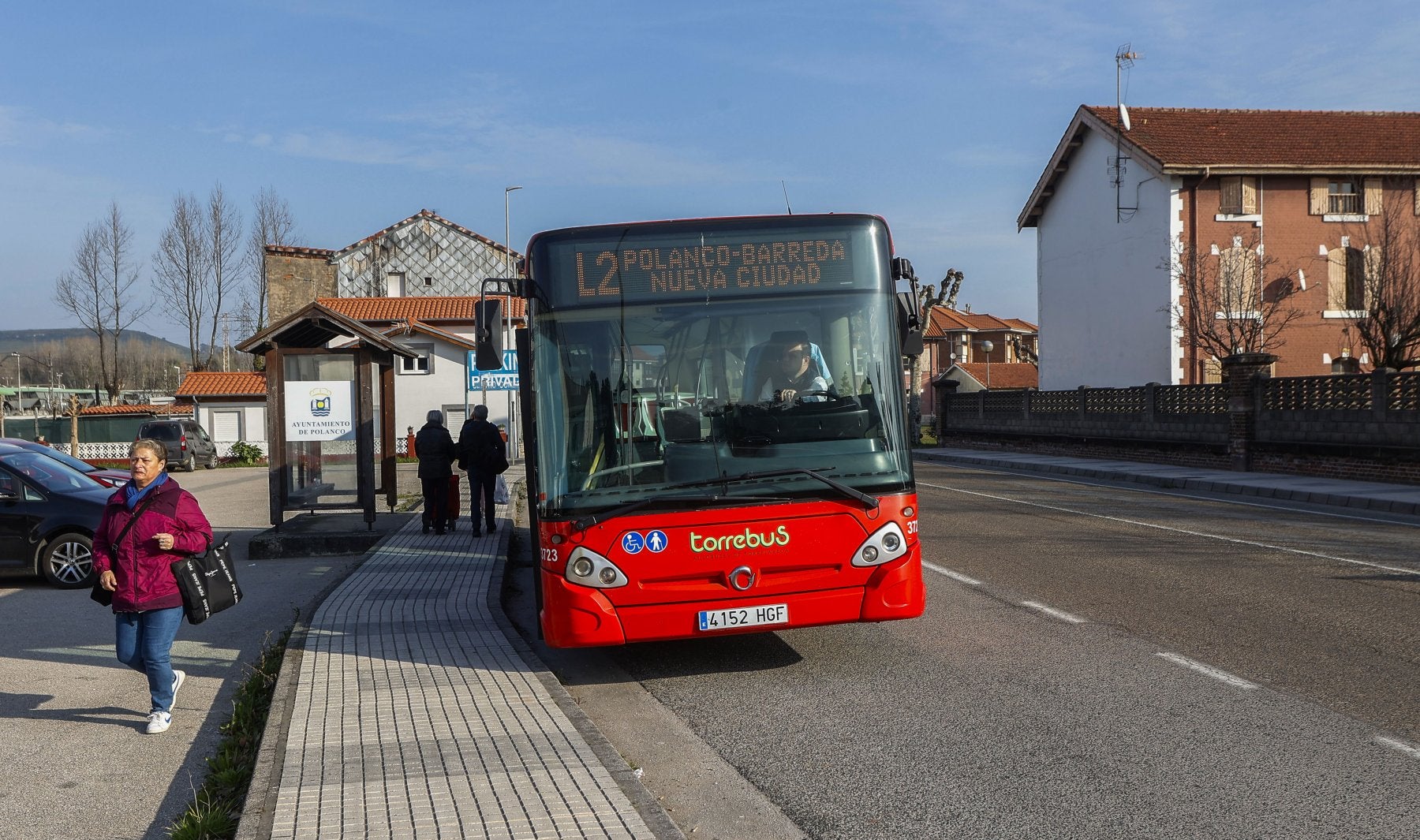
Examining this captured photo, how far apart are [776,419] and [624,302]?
1.16 metres

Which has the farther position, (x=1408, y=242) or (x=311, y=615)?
(x=1408, y=242)

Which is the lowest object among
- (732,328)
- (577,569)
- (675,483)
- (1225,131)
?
(577,569)

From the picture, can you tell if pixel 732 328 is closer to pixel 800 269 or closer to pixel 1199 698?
pixel 800 269

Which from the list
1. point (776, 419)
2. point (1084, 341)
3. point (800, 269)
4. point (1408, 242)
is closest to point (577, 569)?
point (776, 419)

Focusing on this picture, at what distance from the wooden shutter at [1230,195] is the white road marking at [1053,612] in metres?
32.0

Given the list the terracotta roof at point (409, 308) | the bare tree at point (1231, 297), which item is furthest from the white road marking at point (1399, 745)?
the terracotta roof at point (409, 308)

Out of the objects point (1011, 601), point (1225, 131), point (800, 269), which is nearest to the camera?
point (800, 269)

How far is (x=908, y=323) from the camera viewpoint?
24.9ft

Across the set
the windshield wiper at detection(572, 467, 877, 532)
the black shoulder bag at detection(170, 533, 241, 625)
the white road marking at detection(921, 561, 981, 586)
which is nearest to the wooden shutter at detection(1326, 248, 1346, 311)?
the white road marking at detection(921, 561, 981, 586)

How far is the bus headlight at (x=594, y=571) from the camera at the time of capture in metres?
6.92

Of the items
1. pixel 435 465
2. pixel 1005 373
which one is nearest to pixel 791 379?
pixel 435 465

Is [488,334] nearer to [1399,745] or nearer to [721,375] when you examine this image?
[721,375]

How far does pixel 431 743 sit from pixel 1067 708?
3.23 metres

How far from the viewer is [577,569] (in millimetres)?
6930
